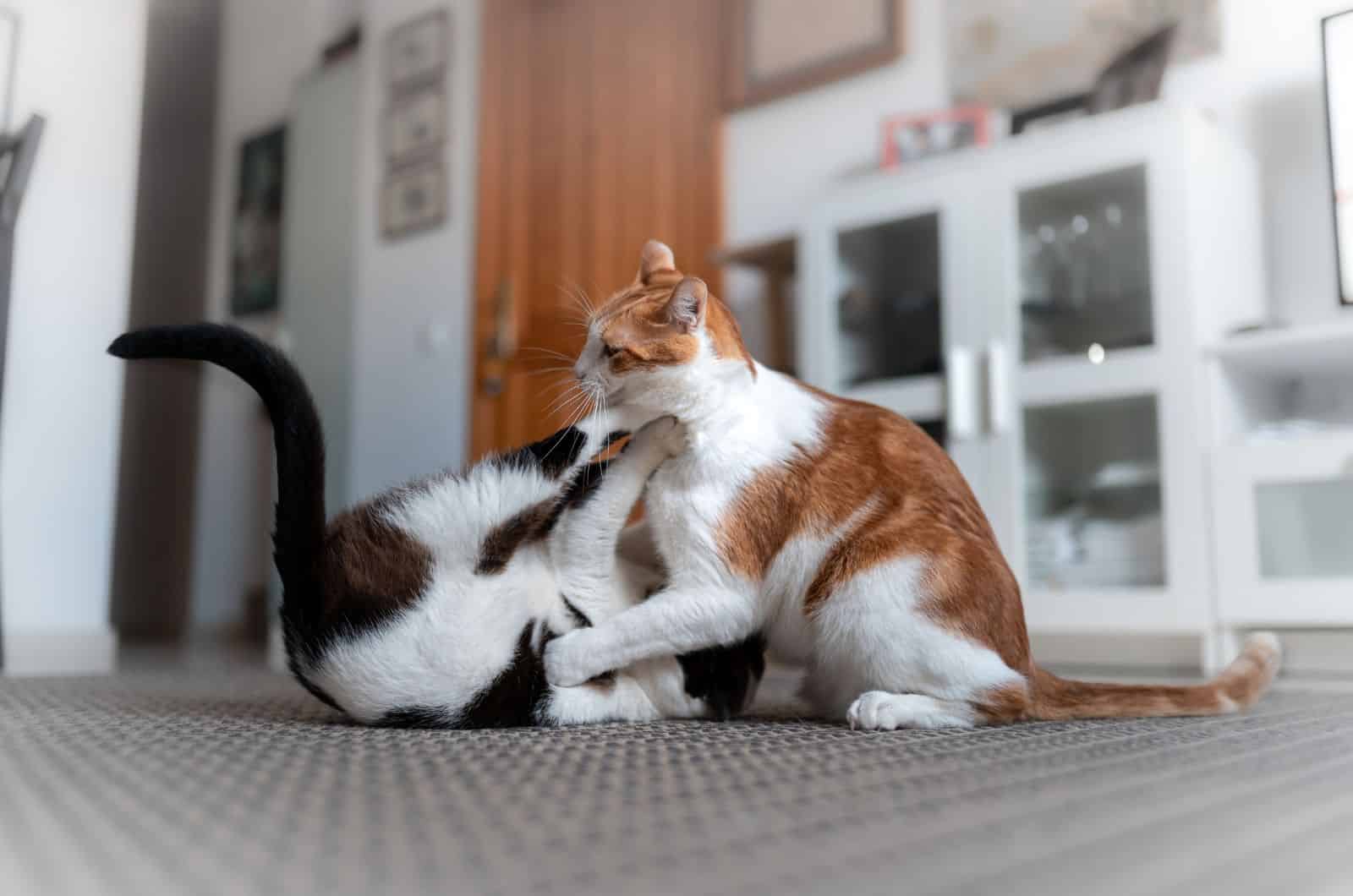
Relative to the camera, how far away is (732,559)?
98cm

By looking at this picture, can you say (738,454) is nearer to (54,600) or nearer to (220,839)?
(220,839)

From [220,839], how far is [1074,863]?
1.38 ft

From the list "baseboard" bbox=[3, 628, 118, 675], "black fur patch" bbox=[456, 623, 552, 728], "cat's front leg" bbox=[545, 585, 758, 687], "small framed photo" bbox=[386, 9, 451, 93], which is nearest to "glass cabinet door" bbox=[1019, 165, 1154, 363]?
"cat's front leg" bbox=[545, 585, 758, 687]

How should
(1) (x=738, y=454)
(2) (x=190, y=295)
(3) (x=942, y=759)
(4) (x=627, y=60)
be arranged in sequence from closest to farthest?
(3) (x=942, y=759)
(1) (x=738, y=454)
(2) (x=190, y=295)
(4) (x=627, y=60)

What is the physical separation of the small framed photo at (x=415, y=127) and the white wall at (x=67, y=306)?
6.25 ft

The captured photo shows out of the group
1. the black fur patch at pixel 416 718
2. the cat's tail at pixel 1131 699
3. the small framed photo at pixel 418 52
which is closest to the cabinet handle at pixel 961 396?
the cat's tail at pixel 1131 699

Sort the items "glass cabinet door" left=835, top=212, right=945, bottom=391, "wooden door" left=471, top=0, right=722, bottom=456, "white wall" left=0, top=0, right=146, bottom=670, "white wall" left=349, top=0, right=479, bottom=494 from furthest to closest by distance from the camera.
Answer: "white wall" left=349, top=0, right=479, bottom=494, "wooden door" left=471, top=0, right=722, bottom=456, "glass cabinet door" left=835, top=212, right=945, bottom=391, "white wall" left=0, top=0, right=146, bottom=670

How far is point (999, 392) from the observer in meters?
2.02

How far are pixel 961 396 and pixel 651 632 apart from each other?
1257 mm

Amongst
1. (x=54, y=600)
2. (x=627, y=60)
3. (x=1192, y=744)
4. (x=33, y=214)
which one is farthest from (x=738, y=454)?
(x=627, y=60)

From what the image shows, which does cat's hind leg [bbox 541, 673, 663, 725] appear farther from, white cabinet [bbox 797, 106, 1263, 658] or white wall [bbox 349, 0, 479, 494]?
white wall [bbox 349, 0, 479, 494]

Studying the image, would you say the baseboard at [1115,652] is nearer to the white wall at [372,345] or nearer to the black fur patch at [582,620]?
the black fur patch at [582,620]

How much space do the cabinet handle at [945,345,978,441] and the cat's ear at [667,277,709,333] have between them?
116cm

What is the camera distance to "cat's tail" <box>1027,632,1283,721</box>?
1023 mm
